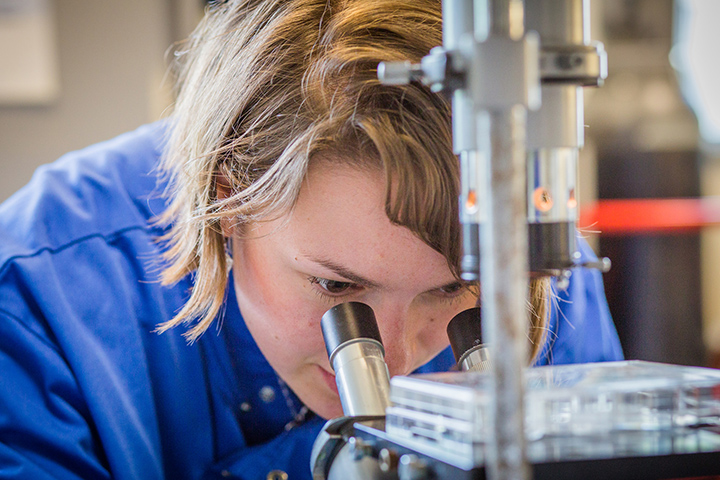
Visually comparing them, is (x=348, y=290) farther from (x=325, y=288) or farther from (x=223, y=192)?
(x=223, y=192)

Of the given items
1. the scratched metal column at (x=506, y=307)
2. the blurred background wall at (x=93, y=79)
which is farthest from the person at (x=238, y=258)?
the blurred background wall at (x=93, y=79)

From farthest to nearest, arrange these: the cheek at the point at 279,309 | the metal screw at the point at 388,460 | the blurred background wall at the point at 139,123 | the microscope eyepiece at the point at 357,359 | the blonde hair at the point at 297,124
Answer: the blurred background wall at the point at 139,123 → the cheek at the point at 279,309 → the blonde hair at the point at 297,124 → the microscope eyepiece at the point at 357,359 → the metal screw at the point at 388,460

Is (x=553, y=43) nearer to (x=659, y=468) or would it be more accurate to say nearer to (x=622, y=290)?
(x=659, y=468)

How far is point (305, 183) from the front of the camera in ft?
2.52

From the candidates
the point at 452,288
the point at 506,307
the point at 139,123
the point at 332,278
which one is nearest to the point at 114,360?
the point at 332,278

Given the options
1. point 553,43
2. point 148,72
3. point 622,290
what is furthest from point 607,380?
point 148,72

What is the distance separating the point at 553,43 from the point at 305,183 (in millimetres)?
375

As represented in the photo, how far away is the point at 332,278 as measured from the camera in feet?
2.55

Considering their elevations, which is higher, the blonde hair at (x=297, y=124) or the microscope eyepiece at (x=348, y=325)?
the blonde hair at (x=297, y=124)

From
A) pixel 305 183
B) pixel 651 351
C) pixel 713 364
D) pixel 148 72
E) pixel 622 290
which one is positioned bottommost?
pixel 713 364

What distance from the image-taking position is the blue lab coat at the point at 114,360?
769 millimetres

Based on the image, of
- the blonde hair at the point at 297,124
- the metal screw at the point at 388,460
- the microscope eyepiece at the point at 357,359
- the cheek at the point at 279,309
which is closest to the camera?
the metal screw at the point at 388,460

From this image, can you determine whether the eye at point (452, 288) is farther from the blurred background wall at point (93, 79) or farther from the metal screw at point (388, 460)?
the blurred background wall at point (93, 79)

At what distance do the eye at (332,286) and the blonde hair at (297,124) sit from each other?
0.30 feet
